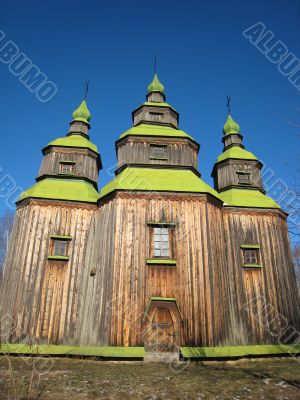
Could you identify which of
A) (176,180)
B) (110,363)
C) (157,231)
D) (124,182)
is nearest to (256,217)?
(176,180)

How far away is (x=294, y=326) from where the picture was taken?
1453cm

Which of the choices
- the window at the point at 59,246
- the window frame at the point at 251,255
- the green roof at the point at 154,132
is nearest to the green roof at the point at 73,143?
the green roof at the point at 154,132

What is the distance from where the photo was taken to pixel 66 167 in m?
18.3

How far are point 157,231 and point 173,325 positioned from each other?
382 cm

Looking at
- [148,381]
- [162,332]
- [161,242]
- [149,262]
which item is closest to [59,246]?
[149,262]

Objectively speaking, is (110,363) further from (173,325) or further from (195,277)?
(195,277)

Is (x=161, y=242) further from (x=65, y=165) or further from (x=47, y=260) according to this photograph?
(x=65, y=165)

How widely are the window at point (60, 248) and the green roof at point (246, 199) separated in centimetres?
851

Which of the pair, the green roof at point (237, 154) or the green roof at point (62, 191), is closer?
the green roof at point (62, 191)

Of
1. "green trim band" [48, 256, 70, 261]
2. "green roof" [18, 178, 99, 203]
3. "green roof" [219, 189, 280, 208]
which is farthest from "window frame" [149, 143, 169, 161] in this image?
"green trim band" [48, 256, 70, 261]

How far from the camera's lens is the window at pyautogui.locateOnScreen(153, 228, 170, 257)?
13.2 metres

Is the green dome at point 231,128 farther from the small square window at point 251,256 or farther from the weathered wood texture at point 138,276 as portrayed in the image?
the small square window at point 251,256

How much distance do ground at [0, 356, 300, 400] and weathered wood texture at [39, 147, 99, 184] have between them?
10096 mm

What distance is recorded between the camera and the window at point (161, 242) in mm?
13188
